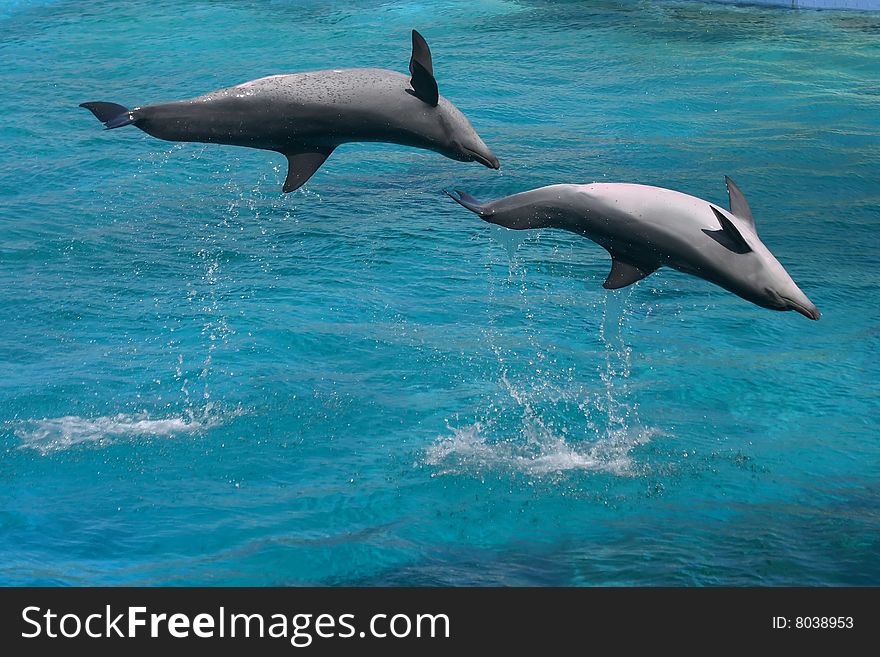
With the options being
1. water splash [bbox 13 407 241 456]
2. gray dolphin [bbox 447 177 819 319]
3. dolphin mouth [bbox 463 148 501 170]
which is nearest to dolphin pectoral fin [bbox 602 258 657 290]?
gray dolphin [bbox 447 177 819 319]

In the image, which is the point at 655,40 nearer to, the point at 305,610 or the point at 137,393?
the point at 137,393

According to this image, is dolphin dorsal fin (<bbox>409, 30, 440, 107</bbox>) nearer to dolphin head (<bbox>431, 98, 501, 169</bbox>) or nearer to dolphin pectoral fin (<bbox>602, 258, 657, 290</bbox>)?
dolphin head (<bbox>431, 98, 501, 169</bbox>)

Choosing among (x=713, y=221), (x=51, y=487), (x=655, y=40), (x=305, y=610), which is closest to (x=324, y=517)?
(x=305, y=610)

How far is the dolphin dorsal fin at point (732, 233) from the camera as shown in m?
8.53

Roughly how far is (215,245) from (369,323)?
10.5 ft

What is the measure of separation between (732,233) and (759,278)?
0.47 meters

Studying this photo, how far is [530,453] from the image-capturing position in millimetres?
11117

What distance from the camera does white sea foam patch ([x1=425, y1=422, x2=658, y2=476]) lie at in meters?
10.9

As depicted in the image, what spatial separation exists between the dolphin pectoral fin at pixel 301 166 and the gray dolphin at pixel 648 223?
123 centimetres

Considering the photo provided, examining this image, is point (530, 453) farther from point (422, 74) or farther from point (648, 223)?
point (422, 74)

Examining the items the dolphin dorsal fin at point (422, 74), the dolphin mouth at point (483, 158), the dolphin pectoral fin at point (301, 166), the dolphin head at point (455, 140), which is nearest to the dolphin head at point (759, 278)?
the dolphin mouth at point (483, 158)

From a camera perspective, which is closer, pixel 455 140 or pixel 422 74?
pixel 422 74

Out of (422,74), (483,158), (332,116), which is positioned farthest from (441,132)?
(332,116)

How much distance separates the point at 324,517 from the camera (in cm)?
1018
